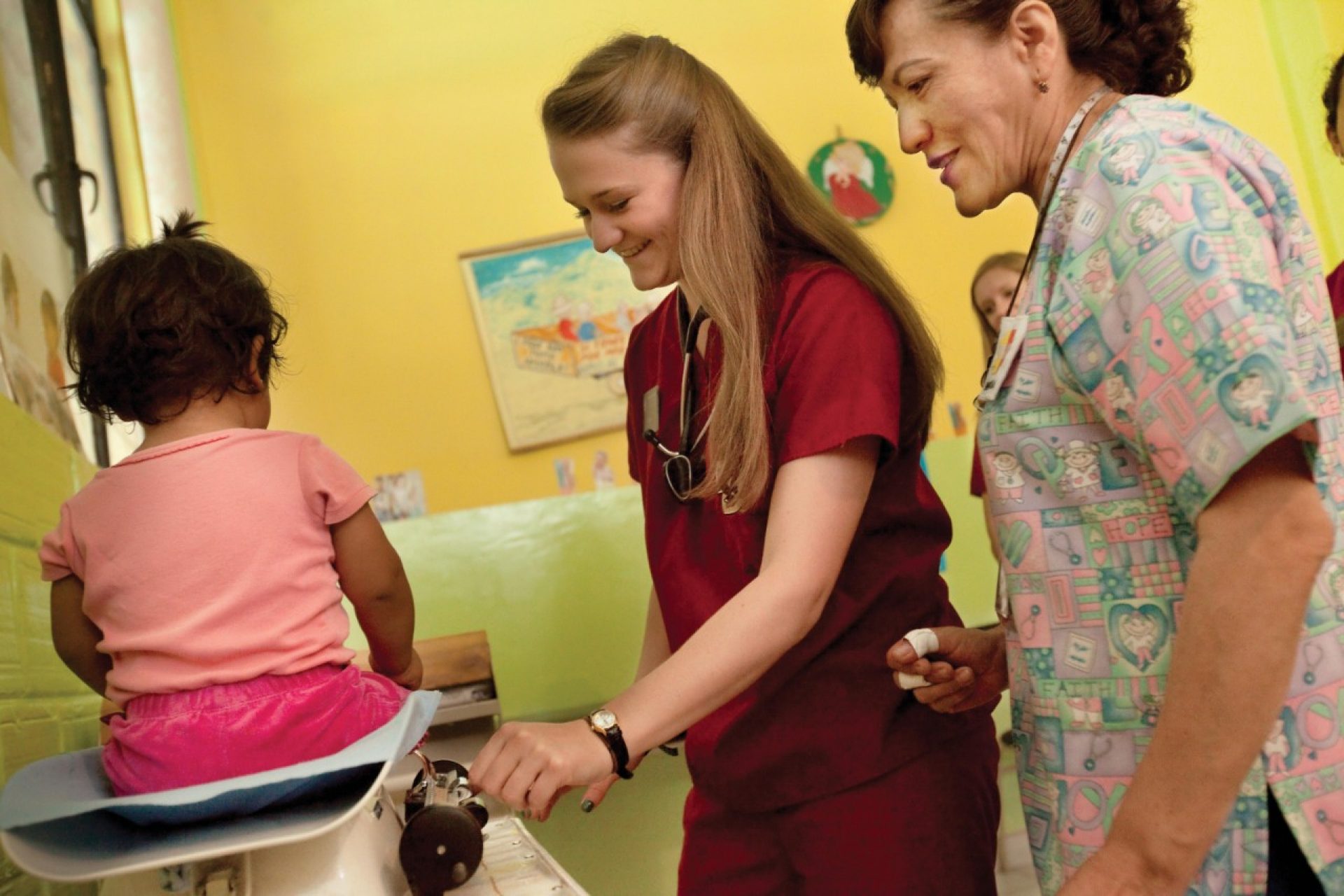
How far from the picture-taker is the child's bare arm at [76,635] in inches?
49.0

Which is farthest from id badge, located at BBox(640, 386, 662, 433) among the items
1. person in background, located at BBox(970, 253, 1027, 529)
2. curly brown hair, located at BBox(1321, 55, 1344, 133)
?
person in background, located at BBox(970, 253, 1027, 529)

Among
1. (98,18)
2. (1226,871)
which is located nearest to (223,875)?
(1226,871)

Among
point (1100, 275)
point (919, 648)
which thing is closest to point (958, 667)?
point (919, 648)

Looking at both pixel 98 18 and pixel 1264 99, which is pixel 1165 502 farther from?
pixel 1264 99

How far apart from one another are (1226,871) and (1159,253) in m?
0.49

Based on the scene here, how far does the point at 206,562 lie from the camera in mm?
1178

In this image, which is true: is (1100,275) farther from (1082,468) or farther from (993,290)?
(993,290)

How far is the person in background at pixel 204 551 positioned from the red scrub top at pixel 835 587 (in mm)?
377

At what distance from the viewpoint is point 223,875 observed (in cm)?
94

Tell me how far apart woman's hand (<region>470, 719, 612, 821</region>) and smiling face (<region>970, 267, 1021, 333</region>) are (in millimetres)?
2570

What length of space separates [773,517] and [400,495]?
299cm

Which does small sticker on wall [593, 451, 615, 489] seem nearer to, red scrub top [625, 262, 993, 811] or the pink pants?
red scrub top [625, 262, 993, 811]

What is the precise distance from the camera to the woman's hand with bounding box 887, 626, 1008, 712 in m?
1.24

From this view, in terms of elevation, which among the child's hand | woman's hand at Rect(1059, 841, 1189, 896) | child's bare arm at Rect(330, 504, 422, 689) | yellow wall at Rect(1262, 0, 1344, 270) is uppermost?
yellow wall at Rect(1262, 0, 1344, 270)
